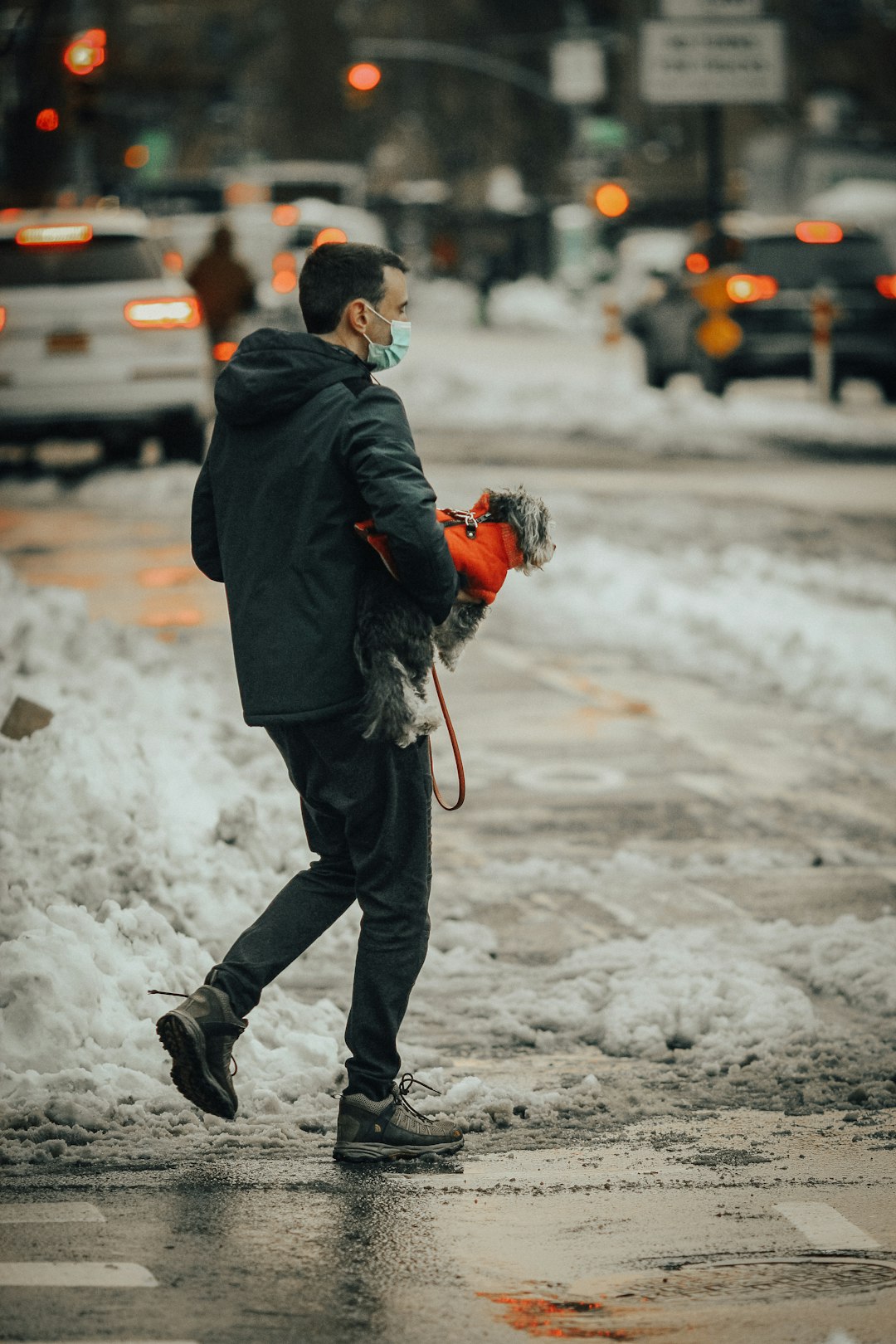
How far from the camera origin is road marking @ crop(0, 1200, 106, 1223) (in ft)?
12.7

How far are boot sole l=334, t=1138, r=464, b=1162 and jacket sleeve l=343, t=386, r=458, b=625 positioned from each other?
1079 millimetres

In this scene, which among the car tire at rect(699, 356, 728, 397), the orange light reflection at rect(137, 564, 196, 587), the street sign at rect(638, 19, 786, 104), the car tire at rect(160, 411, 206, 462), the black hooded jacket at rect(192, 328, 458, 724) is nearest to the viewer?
the black hooded jacket at rect(192, 328, 458, 724)

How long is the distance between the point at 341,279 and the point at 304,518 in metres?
0.48

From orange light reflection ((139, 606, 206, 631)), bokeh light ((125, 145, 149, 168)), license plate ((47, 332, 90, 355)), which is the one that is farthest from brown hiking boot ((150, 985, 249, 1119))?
bokeh light ((125, 145, 149, 168))

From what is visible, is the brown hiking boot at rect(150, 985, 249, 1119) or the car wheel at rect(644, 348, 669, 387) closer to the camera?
the brown hiking boot at rect(150, 985, 249, 1119)

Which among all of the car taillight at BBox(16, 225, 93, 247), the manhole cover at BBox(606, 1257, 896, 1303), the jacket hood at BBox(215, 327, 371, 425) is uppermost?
the car taillight at BBox(16, 225, 93, 247)

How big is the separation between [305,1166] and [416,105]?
77.0 meters

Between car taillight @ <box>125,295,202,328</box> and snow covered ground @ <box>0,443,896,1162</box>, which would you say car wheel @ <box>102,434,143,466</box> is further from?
snow covered ground @ <box>0,443,896,1162</box>

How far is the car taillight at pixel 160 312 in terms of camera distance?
631 inches

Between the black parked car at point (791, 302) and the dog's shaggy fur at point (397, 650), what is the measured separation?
664 inches

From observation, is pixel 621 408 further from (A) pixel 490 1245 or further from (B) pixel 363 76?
(B) pixel 363 76

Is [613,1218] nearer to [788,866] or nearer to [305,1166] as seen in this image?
[305,1166]

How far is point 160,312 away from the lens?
1608 cm

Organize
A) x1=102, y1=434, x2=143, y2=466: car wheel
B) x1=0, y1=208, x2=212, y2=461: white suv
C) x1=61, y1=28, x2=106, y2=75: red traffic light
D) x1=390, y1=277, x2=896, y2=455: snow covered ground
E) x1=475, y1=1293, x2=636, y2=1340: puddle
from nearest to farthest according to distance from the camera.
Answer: x1=475, y1=1293, x2=636, y2=1340: puddle < x1=0, y1=208, x2=212, y2=461: white suv < x1=102, y1=434, x2=143, y2=466: car wheel < x1=390, y1=277, x2=896, y2=455: snow covered ground < x1=61, y1=28, x2=106, y2=75: red traffic light
